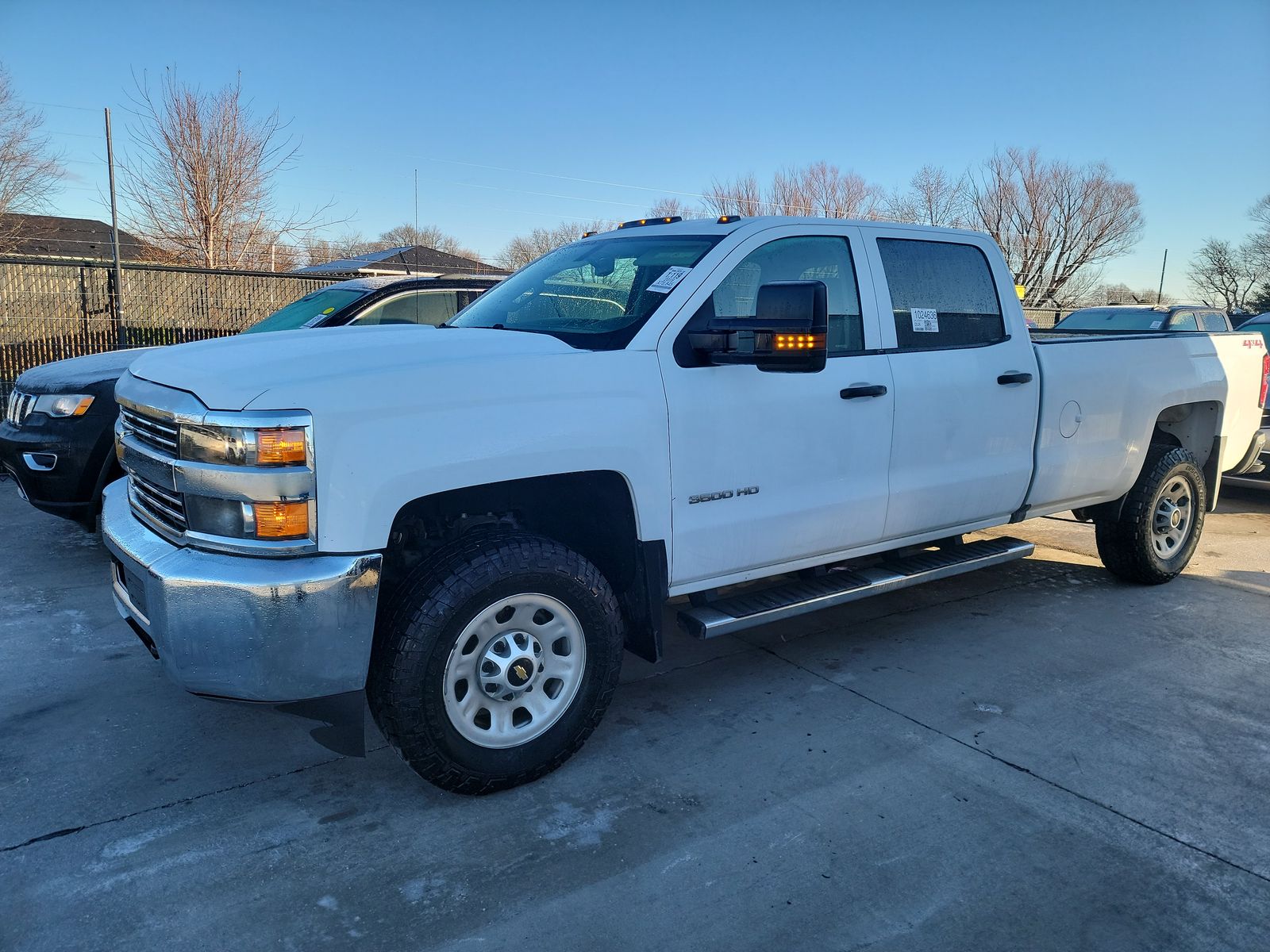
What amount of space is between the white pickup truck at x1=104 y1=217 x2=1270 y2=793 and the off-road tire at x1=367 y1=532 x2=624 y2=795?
1 cm

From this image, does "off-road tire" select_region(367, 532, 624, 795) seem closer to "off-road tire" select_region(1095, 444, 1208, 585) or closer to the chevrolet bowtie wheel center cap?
the chevrolet bowtie wheel center cap

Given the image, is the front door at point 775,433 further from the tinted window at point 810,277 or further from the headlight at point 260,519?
the headlight at point 260,519

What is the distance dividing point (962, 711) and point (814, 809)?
113 cm

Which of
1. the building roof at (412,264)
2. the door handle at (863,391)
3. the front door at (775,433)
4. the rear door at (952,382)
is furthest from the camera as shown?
the building roof at (412,264)

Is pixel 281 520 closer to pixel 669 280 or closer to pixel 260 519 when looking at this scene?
pixel 260 519

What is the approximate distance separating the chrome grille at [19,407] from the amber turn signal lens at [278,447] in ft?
13.5

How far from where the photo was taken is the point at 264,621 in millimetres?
2709

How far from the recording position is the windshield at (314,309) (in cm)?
778

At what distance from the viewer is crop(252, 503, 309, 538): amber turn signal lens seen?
274 centimetres

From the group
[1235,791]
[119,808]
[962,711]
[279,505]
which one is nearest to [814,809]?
[962,711]

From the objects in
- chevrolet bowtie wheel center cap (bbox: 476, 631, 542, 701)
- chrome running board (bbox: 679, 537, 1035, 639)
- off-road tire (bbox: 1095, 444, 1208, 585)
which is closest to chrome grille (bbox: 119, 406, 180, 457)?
chevrolet bowtie wheel center cap (bbox: 476, 631, 542, 701)

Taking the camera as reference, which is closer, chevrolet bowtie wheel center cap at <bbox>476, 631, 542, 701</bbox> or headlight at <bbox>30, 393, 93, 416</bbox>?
chevrolet bowtie wheel center cap at <bbox>476, 631, 542, 701</bbox>

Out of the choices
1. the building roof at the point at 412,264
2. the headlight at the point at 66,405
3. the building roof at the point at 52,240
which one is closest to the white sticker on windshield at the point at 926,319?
the headlight at the point at 66,405

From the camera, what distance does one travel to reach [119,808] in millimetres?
3154
